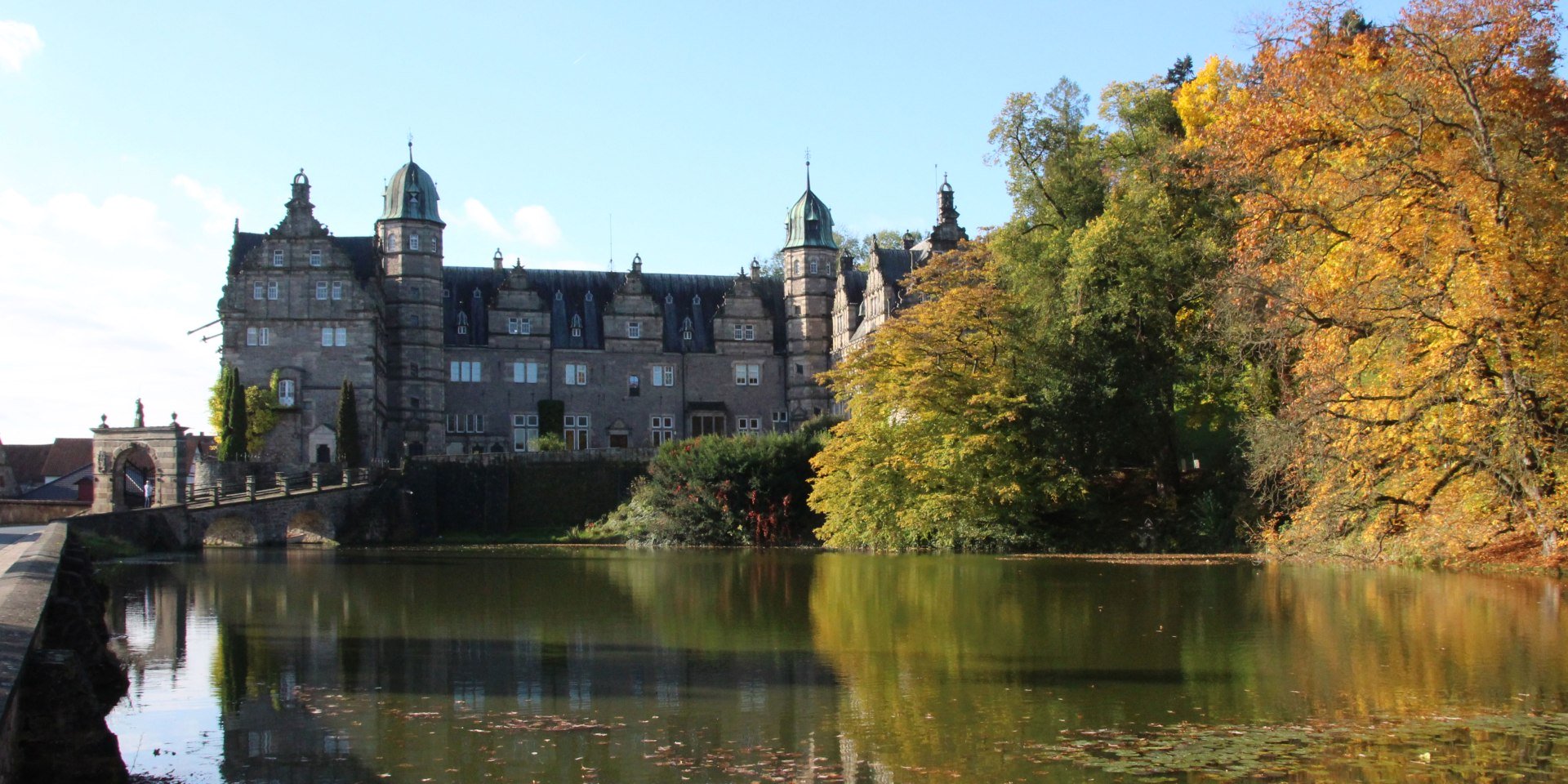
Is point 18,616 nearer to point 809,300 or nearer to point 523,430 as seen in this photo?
point 523,430

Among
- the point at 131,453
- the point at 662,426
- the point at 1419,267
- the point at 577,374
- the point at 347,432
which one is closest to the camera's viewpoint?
the point at 1419,267

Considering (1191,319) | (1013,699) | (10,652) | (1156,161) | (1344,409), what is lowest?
(1013,699)

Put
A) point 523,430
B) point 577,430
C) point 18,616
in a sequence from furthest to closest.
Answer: point 577,430
point 523,430
point 18,616

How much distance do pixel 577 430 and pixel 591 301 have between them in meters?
5.10

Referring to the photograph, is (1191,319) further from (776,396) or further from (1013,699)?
(776,396)

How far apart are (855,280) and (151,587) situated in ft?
112

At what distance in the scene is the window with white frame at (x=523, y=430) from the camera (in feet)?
179

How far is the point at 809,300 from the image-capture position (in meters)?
55.8

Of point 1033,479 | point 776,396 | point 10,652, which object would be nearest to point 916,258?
point 776,396

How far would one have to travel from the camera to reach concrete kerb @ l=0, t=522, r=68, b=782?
24.0 ft

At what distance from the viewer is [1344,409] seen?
66.0 feet

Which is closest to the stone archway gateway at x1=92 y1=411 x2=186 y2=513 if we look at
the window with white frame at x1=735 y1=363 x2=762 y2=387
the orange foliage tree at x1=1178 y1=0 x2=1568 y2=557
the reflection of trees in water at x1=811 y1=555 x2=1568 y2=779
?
the window with white frame at x1=735 y1=363 x2=762 y2=387

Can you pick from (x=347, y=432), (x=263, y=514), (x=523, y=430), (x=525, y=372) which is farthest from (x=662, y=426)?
(x=263, y=514)

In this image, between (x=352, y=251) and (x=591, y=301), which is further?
(x=591, y=301)
